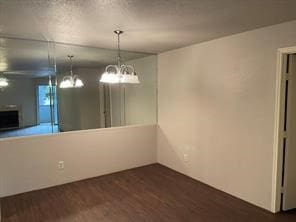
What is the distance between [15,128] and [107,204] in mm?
2157

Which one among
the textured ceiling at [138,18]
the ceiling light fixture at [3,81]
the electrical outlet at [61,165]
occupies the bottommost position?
the electrical outlet at [61,165]

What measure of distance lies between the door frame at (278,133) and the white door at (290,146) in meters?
0.10

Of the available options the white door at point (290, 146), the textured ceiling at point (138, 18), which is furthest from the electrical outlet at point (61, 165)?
the white door at point (290, 146)

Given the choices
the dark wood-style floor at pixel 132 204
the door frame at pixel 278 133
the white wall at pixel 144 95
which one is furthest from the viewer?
the white wall at pixel 144 95

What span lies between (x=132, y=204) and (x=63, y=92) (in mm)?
2801

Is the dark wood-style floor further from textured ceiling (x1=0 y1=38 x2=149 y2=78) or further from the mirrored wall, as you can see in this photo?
textured ceiling (x1=0 y1=38 x2=149 y2=78)

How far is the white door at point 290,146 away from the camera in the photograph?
110 inches

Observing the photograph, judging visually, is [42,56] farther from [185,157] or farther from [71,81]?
[185,157]

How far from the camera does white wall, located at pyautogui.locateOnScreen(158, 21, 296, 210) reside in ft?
9.41

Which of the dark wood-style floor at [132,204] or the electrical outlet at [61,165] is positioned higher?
the electrical outlet at [61,165]

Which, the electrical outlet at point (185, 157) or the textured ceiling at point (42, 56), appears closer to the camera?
the textured ceiling at point (42, 56)

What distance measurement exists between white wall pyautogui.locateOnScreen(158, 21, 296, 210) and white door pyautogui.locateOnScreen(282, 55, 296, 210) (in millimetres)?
209

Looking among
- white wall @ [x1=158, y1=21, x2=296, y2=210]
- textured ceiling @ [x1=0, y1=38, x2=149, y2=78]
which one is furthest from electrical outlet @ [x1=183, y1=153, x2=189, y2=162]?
textured ceiling @ [x1=0, y1=38, x2=149, y2=78]

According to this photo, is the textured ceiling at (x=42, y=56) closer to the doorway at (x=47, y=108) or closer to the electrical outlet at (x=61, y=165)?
the doorway at (x=47, y=108)
